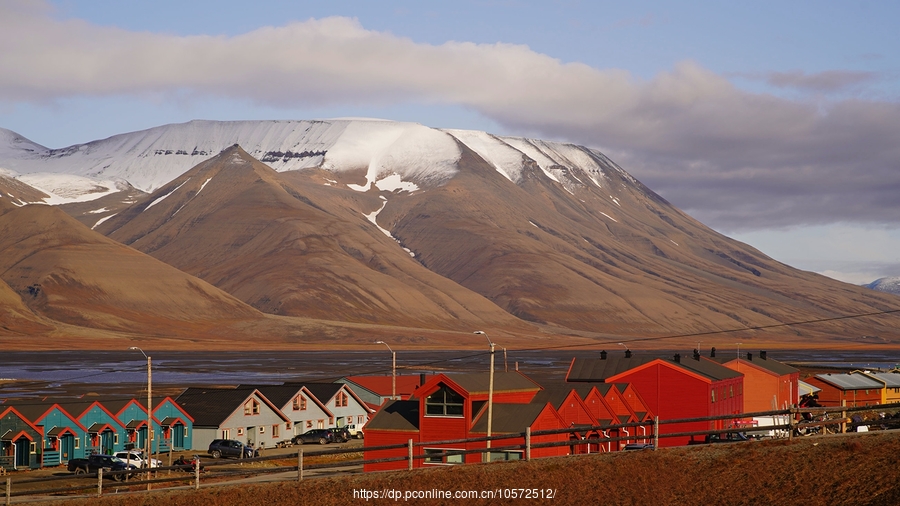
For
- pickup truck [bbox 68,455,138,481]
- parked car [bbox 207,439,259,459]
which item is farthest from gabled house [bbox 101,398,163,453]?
pickup truck [bbox 68,455,138,481]

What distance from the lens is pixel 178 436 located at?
68.3 m

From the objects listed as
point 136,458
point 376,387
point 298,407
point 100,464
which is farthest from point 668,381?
point 100,464

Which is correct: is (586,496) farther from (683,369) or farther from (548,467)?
(683,369)

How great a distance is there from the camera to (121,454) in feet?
186

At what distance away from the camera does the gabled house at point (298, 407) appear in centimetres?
7562

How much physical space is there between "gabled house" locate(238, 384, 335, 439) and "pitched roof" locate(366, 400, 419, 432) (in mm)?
27983

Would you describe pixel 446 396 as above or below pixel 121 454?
above

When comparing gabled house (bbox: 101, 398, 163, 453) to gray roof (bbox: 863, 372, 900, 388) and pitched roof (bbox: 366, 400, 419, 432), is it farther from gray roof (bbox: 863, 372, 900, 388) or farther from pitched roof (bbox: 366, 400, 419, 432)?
gray roof (bbox: 863, 372, 900, 388)

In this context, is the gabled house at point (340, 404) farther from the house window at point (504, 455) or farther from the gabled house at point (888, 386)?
the gabled house at point (888, 386)

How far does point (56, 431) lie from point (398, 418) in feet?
80.8

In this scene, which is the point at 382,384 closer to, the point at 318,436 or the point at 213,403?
the point at 318,436

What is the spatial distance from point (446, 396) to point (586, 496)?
22.5m

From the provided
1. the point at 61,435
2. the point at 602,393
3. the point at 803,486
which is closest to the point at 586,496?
the point at 803,486

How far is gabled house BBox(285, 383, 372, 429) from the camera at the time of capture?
8075 centimetres
